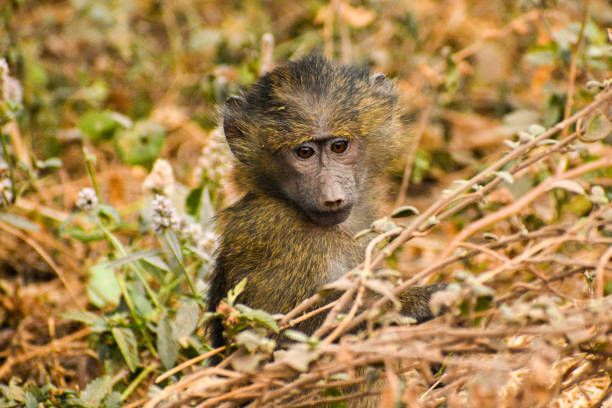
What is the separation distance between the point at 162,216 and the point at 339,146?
3.55 ft

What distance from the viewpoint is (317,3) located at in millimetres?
8453

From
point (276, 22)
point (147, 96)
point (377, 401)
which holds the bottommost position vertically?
point (377, 401)

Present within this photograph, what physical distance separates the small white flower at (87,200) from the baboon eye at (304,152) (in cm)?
120

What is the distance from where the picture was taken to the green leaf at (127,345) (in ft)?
12.6

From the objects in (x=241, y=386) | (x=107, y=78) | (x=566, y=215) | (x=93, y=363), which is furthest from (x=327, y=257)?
(x=107, y=78)

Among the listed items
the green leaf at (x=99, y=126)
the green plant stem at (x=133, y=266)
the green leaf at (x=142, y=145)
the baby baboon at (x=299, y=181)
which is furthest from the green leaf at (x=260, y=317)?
the green leaf at (x=99, y=126)

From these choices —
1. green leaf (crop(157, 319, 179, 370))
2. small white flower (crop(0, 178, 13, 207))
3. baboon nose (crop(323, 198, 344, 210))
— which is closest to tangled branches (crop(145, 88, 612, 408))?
baboon nose (crop(323, 198, 344, 210))

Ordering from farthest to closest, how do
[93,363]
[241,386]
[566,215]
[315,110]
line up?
[566,215] < [93,363] < [315,110] < [241,386]

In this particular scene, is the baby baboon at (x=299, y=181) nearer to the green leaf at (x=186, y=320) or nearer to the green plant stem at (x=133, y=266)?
the green leaf at (x=186, y=320)

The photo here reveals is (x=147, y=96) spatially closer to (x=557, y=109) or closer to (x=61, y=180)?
(x=61, y=180)

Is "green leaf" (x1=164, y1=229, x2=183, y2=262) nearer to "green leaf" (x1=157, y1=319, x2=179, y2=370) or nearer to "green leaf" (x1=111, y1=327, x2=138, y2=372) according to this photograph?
"green leaf" (x1=157, y1=319, x2=179, y2=370)

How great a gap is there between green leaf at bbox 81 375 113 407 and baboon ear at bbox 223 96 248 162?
1493 mm

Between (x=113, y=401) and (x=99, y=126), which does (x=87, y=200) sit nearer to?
(x=113, y=401)

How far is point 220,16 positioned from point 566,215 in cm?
577
